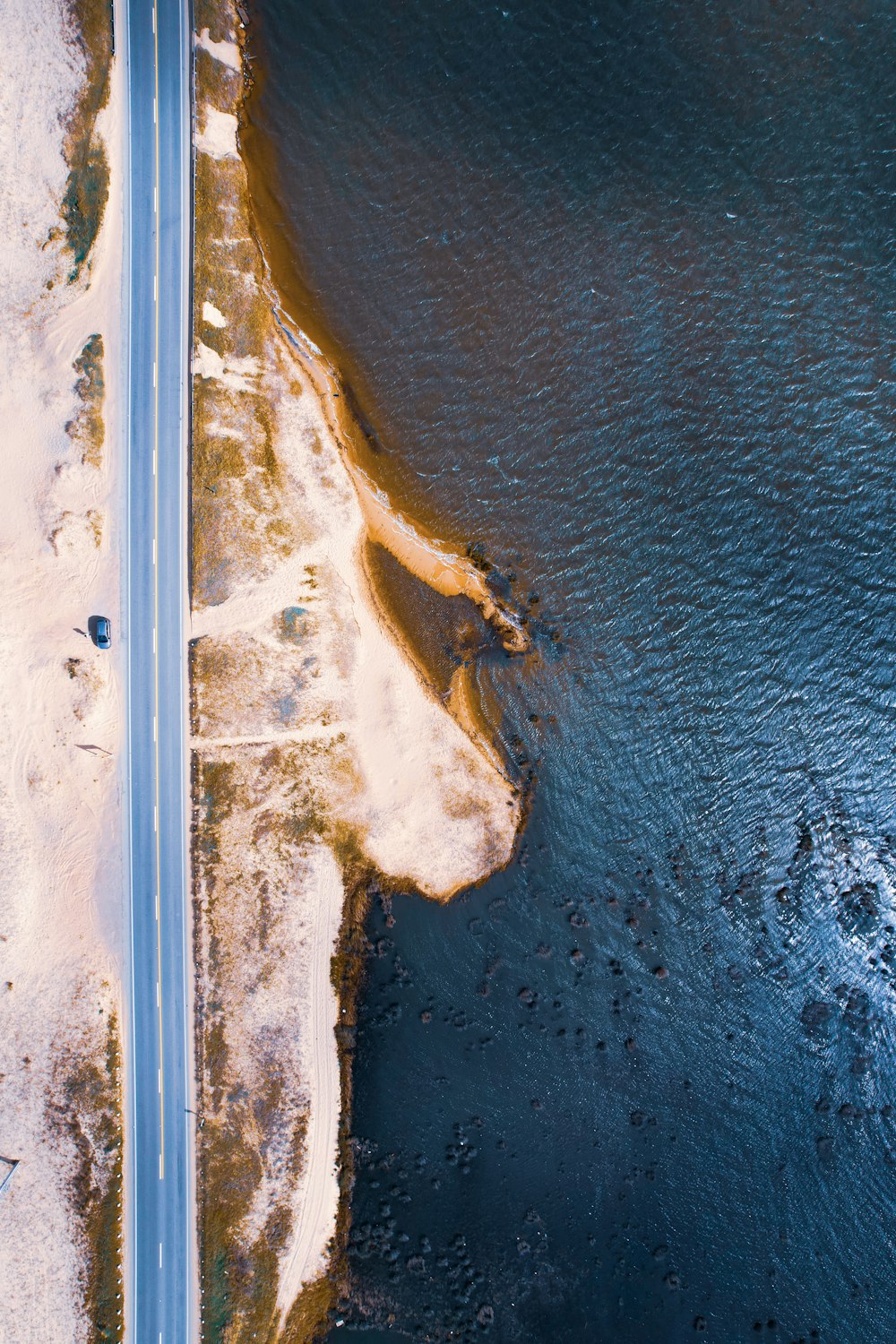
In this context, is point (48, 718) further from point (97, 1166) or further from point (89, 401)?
point (97, 1166)

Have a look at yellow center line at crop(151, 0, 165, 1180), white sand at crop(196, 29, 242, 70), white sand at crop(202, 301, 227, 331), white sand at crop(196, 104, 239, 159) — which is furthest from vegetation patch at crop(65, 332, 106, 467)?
white sand at crop(196, 29, 242, 70)

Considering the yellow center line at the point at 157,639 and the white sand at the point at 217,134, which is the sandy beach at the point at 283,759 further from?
the yellow center line at the point at 157,639

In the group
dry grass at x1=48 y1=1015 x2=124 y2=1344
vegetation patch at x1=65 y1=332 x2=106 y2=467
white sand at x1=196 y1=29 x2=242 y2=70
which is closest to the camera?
vegetation patch at x1=65 y1=332 x2=106 y2=467

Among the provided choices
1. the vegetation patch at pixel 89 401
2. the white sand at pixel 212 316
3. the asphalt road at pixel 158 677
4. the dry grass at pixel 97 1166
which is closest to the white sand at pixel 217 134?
the asphalt road at pixel 158 677

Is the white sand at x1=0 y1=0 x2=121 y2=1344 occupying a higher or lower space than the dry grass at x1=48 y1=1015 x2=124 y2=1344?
higher

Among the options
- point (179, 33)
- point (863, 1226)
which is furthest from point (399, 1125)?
point (179, 33)

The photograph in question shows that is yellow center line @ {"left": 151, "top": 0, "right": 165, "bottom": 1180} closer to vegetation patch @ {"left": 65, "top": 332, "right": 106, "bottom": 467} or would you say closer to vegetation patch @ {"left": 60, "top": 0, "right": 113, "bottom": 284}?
vegetation patch @ {"left": 60, "top": 0, "right": 113, "bottom": 284}

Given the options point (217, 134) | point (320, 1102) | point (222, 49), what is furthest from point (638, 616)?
point (222, 49)
